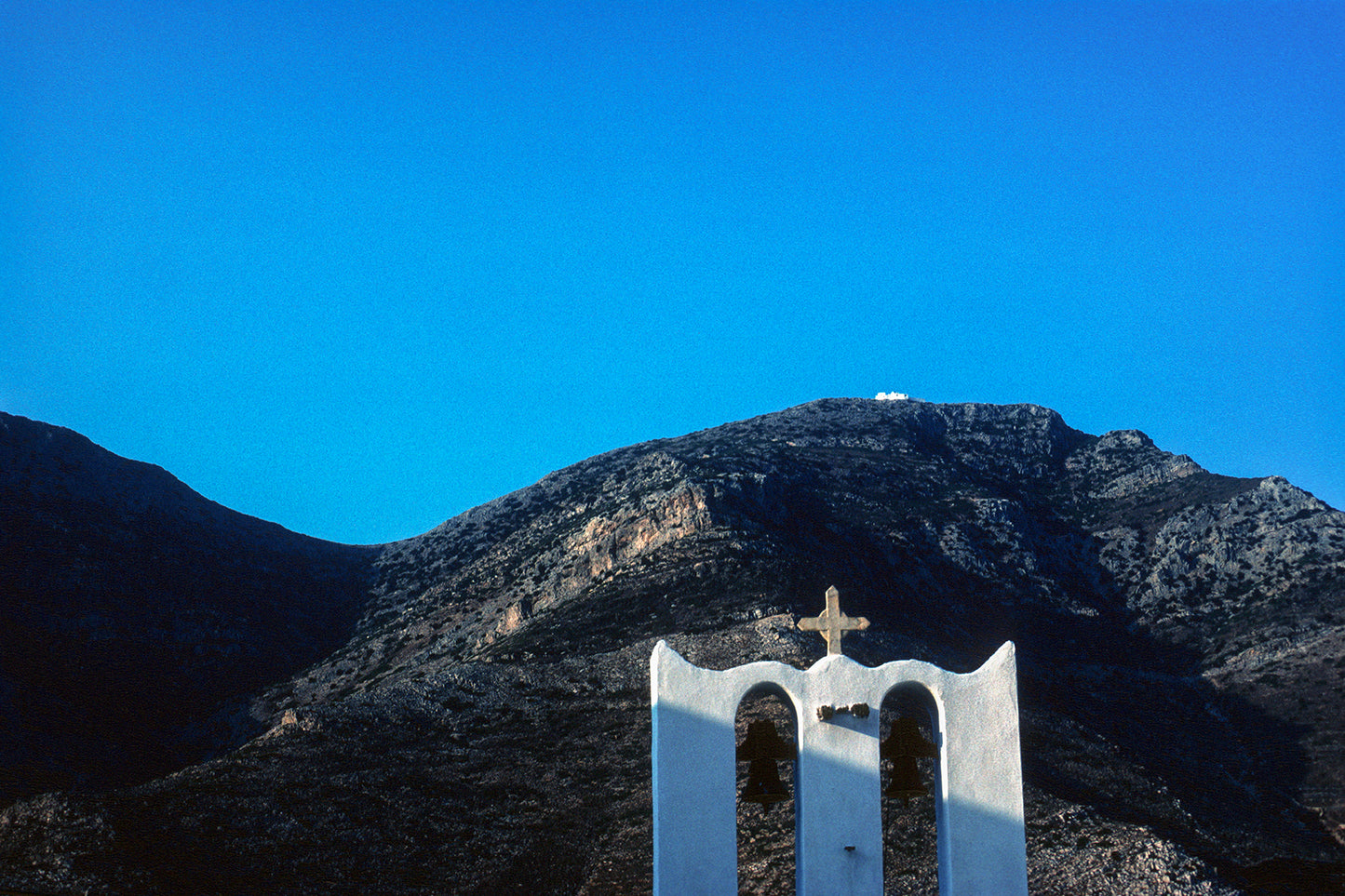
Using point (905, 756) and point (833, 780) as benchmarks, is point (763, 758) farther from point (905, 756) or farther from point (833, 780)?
point (905, 756)

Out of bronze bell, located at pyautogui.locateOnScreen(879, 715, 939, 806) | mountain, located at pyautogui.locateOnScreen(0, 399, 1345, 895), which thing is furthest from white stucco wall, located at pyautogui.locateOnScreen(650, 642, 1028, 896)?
mountain, located at pyautogui.locateOnScreen(0, 399, 1345, 895)

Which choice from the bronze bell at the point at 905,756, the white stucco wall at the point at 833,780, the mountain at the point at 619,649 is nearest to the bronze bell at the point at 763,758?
the white stucco wall at the point at 833,780

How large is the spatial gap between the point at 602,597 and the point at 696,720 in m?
41.6

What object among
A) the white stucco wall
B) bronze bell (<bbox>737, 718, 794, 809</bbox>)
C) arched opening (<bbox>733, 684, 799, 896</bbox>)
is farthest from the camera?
arched opening (<bbox>733, 684, 799, 896</bbox>)

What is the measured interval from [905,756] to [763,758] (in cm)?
144

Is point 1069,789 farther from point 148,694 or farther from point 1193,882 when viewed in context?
point 148,694

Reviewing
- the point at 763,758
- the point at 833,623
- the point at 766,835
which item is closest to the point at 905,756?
the point at 763,758

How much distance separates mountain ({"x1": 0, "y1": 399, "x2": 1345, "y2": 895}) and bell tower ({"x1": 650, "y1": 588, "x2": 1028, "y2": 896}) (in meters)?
16.4

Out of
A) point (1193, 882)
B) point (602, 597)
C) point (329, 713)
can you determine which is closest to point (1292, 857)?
point (1193, 882)

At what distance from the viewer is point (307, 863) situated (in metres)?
26.0

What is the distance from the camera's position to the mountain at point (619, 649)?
88.0 ft

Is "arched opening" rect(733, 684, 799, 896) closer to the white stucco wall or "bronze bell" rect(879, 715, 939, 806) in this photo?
"bronze bell" rect(879, 715, 939, 806)

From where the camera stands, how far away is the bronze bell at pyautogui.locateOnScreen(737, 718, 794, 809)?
31.2 feet

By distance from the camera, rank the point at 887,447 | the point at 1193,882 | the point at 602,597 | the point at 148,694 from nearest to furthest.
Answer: the point at 1193,882 → the point at 602,597 → the point at 148,694 → the point at 887,447
